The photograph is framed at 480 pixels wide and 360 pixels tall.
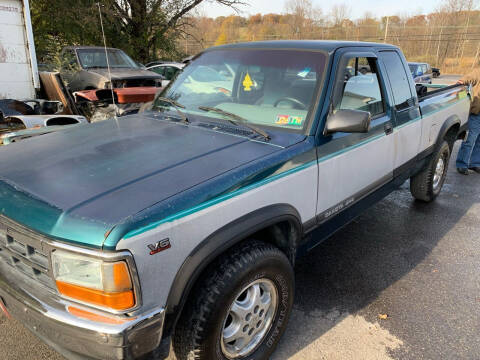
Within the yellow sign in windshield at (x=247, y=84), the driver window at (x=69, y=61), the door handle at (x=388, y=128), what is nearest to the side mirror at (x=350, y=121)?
the yellow sign in windshield at (x=247, y=84)

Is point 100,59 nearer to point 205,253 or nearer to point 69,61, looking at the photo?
point 69,61

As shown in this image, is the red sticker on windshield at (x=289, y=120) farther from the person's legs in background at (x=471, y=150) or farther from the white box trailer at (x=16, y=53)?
the white box trailer at (x=16, y=53)

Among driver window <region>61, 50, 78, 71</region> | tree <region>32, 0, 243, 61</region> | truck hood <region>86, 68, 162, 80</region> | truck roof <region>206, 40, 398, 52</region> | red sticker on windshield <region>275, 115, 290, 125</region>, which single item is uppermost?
tree <region>32, 0, 243, 61</region>

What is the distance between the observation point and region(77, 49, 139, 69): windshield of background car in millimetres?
9082

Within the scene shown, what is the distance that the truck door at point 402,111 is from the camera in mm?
3502

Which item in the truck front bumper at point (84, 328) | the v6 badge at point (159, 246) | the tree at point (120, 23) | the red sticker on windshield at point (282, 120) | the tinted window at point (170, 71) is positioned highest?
the tree at point (120, 23)

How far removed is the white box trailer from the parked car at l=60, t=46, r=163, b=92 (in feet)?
4.69

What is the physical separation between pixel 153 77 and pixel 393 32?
29334mm

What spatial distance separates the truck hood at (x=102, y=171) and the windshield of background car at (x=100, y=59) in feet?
23.2

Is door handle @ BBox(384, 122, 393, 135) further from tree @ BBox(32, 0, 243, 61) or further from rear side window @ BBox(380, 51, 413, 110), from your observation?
tree @ BBox(32, 0, 243, 61)

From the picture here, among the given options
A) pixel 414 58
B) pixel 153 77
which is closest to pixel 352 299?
pixel 153 77

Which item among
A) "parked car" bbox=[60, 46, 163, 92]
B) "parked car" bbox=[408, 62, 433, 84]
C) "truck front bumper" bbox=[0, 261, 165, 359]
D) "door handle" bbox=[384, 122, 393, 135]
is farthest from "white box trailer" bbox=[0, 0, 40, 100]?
"parked car" bbox=[408, 62, 433, 84]

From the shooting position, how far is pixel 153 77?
877cm

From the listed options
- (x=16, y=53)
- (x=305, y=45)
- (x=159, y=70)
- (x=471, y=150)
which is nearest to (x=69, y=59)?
(x=16, y=53)
